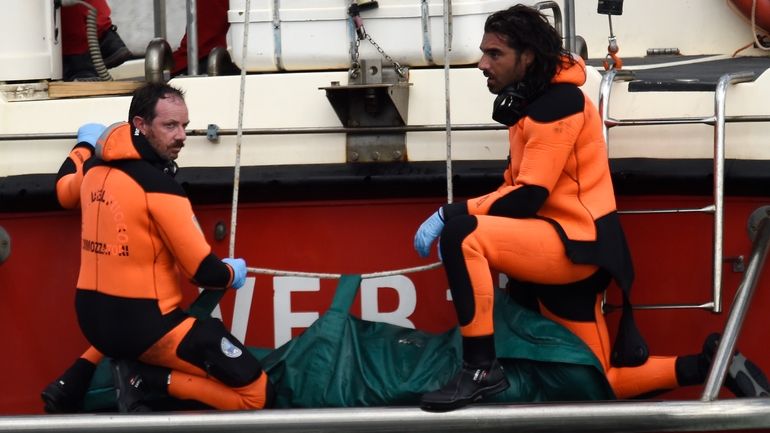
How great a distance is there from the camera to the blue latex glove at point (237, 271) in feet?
13.2

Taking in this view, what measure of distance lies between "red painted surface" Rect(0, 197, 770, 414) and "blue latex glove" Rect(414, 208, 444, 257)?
0.36 m

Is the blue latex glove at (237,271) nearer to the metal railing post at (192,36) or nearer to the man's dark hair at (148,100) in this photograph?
the man's dark hair at (148,100)

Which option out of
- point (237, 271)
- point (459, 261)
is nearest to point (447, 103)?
point (459, 261)

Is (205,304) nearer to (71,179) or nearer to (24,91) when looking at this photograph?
(71,179)

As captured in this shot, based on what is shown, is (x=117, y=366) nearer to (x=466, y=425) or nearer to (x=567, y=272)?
(x=466, y=425)

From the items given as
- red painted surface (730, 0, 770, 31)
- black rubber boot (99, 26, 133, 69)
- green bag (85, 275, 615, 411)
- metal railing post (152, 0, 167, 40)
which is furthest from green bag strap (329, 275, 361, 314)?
red painted surface (730, 0, 770, 31)

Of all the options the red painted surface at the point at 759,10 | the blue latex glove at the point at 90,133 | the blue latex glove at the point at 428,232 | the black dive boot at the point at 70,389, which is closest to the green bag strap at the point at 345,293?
the blue latex glove at the point at 428,232

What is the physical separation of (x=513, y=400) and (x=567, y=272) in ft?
1.30

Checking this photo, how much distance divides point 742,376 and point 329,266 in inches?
50.2

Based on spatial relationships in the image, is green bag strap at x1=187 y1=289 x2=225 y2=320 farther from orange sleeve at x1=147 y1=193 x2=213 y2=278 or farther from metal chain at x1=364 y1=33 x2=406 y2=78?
metal chain at x1=364 y1=33 x2=406 y2=78

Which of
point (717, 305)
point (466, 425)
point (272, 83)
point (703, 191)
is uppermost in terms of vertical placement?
point (272, 83)

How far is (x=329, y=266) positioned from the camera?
14.6ft

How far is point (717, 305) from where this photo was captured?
13.4 feet

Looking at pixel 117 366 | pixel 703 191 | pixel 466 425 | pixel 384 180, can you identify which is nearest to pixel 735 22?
pixel 703 191
